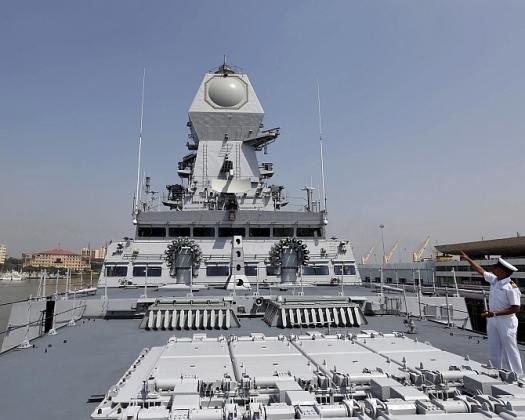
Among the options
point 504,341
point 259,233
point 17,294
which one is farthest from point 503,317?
point 17,294

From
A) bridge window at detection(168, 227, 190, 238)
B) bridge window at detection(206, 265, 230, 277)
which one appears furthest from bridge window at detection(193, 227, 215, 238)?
bridge window at detection(206, 265, 230, 277)

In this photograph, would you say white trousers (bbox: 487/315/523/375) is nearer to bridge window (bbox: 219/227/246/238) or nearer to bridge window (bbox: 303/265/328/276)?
bridge window (bbox: 303/265/328/276)

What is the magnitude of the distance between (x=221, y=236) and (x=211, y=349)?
40.3 ft

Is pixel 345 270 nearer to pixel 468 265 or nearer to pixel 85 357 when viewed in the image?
pixel 85 357

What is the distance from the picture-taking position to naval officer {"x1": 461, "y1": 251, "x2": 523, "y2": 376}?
4.43m

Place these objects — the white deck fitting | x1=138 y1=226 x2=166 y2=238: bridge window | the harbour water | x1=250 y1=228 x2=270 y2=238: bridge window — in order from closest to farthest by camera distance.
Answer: the white deck fitting, the harbour water, x1=138 y1=226 x2=166 y2=238: bridge window, x1=250 y1=228 x2=270 y2=238: bridge window

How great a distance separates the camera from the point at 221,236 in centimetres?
1698

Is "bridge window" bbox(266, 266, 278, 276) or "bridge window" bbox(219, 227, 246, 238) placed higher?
"bridge window" bbox(219, 227, 246, 238)

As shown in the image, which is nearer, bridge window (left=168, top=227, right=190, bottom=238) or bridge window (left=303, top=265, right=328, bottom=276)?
bridge window (left=303, top=265, right=328, bottom=276)

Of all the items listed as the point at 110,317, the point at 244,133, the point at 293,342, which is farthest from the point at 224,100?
the point at 293,342

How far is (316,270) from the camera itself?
16266 mm

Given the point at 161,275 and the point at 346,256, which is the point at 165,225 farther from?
the point at 346,256

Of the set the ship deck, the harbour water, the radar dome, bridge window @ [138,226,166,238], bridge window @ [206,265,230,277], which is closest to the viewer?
the ship deck

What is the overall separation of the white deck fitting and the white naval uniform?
71 centimetres
